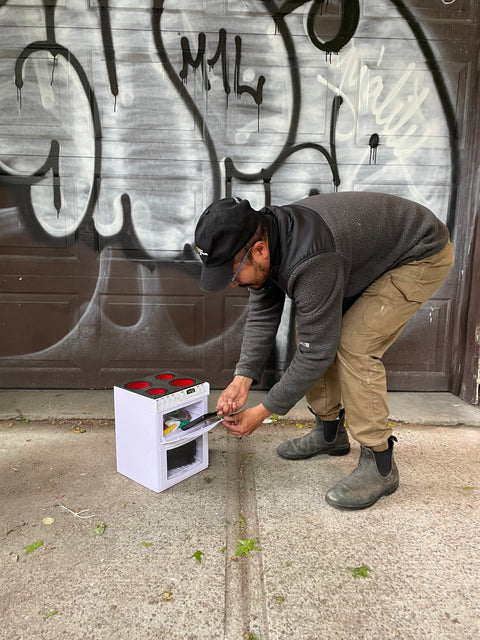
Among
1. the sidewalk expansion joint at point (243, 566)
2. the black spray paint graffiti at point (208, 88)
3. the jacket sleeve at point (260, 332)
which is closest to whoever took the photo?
the sidewalk expansion joint at point (243, 566)

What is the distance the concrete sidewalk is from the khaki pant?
1.32ft

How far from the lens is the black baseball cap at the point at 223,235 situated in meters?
1.67

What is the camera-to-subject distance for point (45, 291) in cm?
346

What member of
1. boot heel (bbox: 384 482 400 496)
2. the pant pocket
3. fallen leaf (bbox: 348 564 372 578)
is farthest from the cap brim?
boot heel (bbox: 384 482 400 496)

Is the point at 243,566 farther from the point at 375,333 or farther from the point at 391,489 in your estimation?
the point at 375,333

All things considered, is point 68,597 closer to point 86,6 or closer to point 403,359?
point 403,359

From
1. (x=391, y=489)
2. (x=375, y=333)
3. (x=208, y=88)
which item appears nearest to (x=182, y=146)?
(x=208, y=88)

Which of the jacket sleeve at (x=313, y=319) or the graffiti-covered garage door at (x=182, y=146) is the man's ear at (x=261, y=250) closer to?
the jacket sleeve at (x=313, y=319)

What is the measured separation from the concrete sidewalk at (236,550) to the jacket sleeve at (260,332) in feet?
1.84

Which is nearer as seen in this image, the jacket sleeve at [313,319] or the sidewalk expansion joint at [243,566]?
the sidewalk expansion joint at [243,566]

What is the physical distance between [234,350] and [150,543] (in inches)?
72.6

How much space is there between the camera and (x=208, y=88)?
333 centimetres

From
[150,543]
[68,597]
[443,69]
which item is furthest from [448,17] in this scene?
[68,597]

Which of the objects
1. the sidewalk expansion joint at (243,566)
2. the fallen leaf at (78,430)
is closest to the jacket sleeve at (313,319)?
the sidewalk expansion joint at (243,566)
